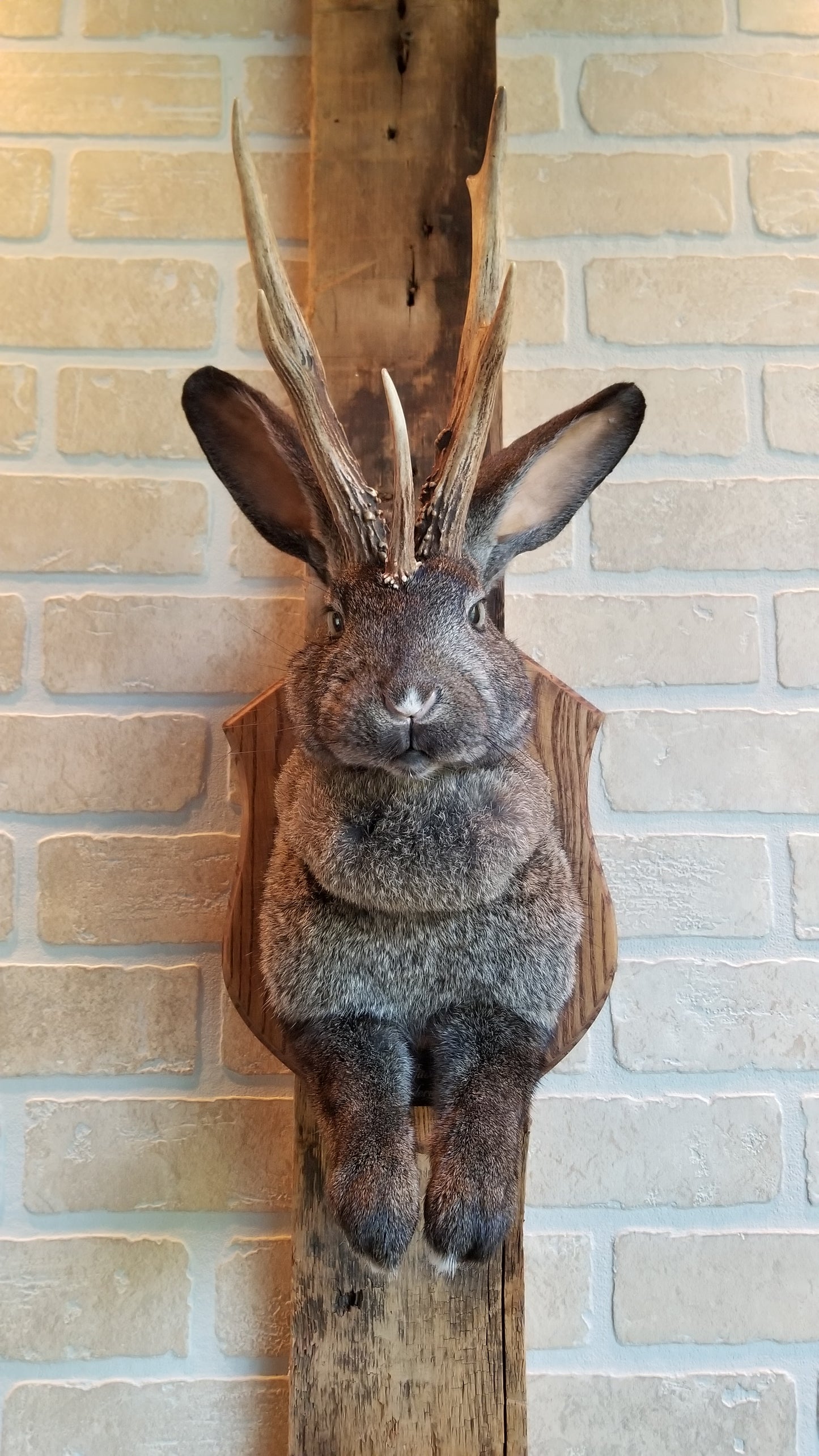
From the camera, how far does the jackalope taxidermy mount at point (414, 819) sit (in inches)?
32.4

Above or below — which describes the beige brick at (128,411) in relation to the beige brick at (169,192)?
below

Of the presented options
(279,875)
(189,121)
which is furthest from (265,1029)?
(189,121)

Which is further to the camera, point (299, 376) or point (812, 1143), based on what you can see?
point (812, 1143)

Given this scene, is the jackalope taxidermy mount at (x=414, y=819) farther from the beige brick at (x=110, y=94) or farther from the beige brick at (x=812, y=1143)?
the beige brick at (x=110, y=94)

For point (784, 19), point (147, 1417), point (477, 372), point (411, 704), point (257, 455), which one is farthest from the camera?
point (784, 19)

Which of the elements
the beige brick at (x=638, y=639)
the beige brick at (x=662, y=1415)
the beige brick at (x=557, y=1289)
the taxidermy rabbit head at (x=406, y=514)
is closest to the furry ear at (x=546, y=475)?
the taxidermy rabbit head at (x=406, y=514)

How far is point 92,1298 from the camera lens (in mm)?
1199

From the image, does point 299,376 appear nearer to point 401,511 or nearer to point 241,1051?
point 401,511

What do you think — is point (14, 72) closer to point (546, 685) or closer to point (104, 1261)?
point (546, 685)

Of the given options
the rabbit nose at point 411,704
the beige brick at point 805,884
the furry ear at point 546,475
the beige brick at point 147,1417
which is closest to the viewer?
the rabbit nose at point 411,704

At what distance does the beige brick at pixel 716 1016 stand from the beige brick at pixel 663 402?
2.00ft

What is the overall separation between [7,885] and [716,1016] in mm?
817

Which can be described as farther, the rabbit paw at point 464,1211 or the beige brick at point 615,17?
the beige brick at point 615,17

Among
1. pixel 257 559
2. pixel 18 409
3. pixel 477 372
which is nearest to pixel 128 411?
pixel 18 409
